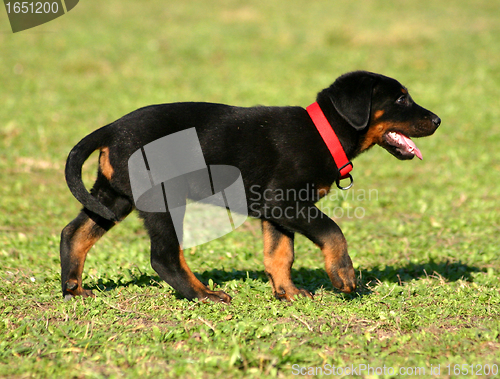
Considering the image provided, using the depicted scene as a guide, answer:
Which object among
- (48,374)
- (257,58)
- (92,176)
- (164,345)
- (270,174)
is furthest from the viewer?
(257,58)

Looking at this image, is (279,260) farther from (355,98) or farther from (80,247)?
(80,247)

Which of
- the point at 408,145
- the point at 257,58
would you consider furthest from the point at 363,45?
the point at 408,145

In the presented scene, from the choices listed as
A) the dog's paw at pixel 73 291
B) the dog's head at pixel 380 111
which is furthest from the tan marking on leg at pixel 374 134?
the dog's paw at pixel 73 291

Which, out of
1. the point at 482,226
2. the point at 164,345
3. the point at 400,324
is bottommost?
the point at 482,226

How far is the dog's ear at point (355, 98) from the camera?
381cm

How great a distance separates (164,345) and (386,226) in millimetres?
3663

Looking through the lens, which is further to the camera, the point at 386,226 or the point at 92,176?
the point at 92,176

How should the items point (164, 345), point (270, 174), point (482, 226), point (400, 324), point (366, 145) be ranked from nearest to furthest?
point (164, 345)
point (400, 324)
point (270, 174)
point (366, 145)
point (482, 226)

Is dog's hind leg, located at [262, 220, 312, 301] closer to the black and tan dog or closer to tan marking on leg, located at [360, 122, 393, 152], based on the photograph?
the black and tan dog

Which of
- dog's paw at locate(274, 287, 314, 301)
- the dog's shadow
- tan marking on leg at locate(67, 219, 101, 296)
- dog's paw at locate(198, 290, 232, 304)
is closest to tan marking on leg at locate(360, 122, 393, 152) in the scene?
the dog's shadow

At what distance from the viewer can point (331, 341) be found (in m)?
3.19

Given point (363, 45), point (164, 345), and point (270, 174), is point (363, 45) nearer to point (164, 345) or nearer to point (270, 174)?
point (270, 174)

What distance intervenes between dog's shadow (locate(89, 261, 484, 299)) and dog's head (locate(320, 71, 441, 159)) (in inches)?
43.1

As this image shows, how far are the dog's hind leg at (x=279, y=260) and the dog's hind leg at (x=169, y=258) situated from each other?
0.53 metres
